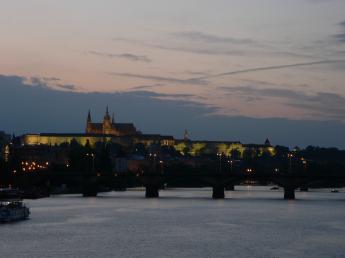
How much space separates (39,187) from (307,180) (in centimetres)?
3610

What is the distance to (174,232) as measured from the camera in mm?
66375

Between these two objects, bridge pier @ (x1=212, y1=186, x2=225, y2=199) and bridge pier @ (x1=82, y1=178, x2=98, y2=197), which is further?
bridge pier @ (x1=82, y1=178, x2=98, y2=197)

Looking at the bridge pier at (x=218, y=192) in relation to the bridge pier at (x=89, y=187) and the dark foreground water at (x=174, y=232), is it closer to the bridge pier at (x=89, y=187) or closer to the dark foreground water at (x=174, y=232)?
the bridge pier at (x=89, y=187)

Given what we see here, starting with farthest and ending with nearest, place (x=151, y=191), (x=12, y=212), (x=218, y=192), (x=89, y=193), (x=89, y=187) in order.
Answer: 1. (x=89, y=193)
2. (x=89, y=187)
3. (x=151, y=191)
4. (x=218, y=192)
5. (x=12, y=212)

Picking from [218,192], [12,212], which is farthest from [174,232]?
[218,192]

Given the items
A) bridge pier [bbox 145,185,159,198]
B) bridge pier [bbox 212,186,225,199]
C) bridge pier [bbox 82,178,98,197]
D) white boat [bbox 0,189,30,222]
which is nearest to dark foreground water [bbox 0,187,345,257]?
white boat [bbox 0,189,30,222]

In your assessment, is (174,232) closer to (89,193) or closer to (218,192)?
(218,192)

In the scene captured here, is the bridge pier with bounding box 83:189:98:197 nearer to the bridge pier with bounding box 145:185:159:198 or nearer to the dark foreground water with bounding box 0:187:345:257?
the bridge pier with bounding box 145:185:159:198

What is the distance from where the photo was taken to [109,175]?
122438mm

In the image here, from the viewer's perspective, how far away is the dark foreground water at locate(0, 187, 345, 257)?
54.8 m

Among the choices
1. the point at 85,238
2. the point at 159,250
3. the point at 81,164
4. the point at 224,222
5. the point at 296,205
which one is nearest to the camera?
the point at 159,250

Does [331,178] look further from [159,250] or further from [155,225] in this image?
[159,250]

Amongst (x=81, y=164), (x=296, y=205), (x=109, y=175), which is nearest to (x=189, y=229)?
(x=296, y=205)

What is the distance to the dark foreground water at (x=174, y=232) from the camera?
180ft
